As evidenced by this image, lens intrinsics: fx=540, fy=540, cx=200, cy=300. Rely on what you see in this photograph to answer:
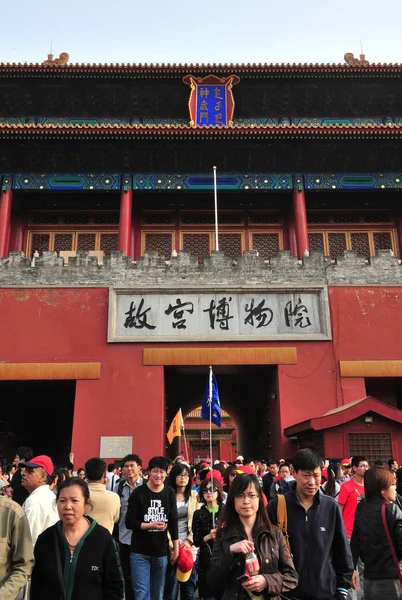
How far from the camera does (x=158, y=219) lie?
17.3 m

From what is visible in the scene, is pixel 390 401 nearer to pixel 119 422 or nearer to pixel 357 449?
pixel 357 449

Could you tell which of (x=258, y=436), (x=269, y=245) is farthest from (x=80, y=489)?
(x=269, y=245)

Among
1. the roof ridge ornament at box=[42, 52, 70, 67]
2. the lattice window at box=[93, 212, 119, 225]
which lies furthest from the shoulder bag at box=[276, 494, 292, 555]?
the roof ridge ornament at box=[42, 52, 70, 67]

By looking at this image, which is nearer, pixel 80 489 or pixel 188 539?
pixel 80 489

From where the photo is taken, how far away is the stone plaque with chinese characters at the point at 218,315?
42.9 feet

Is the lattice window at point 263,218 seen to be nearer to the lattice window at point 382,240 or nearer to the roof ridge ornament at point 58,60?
the lattice window at point 382,240

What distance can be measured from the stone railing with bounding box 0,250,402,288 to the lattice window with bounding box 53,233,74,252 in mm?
3213

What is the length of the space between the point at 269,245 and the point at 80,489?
14757 mm

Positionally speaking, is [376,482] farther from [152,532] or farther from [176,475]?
[176,475]

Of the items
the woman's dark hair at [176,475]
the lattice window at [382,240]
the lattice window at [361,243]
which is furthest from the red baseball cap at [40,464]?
the lattice window at [382,240]

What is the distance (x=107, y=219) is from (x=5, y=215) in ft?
10.3

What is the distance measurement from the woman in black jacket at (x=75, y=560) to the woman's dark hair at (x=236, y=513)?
645 millimetres

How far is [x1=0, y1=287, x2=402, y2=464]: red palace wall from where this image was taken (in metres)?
12.6

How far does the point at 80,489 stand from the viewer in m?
2.94
